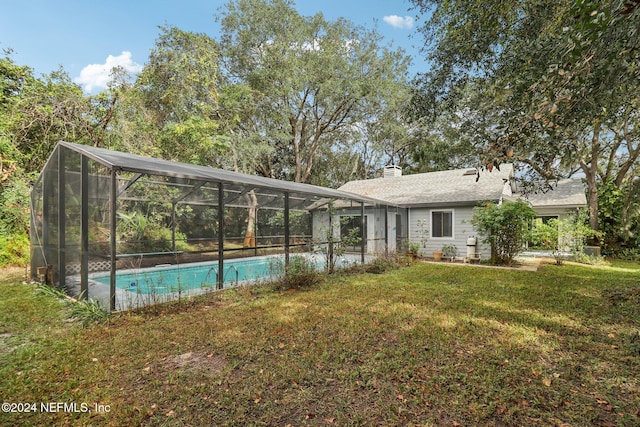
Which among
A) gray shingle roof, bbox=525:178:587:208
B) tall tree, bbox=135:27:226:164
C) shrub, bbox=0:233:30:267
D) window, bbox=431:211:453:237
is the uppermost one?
tall tree, bbox=135:27:226:164

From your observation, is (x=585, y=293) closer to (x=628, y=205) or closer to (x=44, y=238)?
(x=628, y=205)

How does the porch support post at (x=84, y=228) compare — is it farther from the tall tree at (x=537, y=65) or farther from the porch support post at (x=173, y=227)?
the tall tree at (x=537, y=65)

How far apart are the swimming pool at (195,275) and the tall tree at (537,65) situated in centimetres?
526

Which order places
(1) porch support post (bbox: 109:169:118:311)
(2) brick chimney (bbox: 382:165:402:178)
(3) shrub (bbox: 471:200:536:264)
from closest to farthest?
(1) porch support post (bbox: 109:169:118:311) → (3) shrub (bbox: 471:200:536:264) → (2) brick chimney (bbox: 382:165:402:178)

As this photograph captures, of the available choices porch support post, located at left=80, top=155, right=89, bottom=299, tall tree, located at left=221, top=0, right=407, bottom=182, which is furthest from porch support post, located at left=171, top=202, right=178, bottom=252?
tall tree, located at left=221, top=0, right=407, bottom=182

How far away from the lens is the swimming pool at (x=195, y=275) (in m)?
5.98

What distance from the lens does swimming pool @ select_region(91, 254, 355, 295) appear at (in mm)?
5977

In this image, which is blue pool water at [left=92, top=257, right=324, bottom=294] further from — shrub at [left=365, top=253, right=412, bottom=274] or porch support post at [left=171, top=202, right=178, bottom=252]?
shrub at [left=365, top=253, right=412, bottom=274]

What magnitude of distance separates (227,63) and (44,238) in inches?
538

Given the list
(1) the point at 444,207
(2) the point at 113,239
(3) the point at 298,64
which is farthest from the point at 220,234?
(3) the point at 298,64

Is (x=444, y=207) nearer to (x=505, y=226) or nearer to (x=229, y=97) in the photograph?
(x=505, y=226)

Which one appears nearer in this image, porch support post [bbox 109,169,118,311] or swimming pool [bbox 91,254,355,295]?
porch support post [bbox 109,169,118,311]

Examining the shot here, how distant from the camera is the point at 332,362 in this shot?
10.8ft

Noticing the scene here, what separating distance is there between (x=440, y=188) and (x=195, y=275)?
34.3ft
